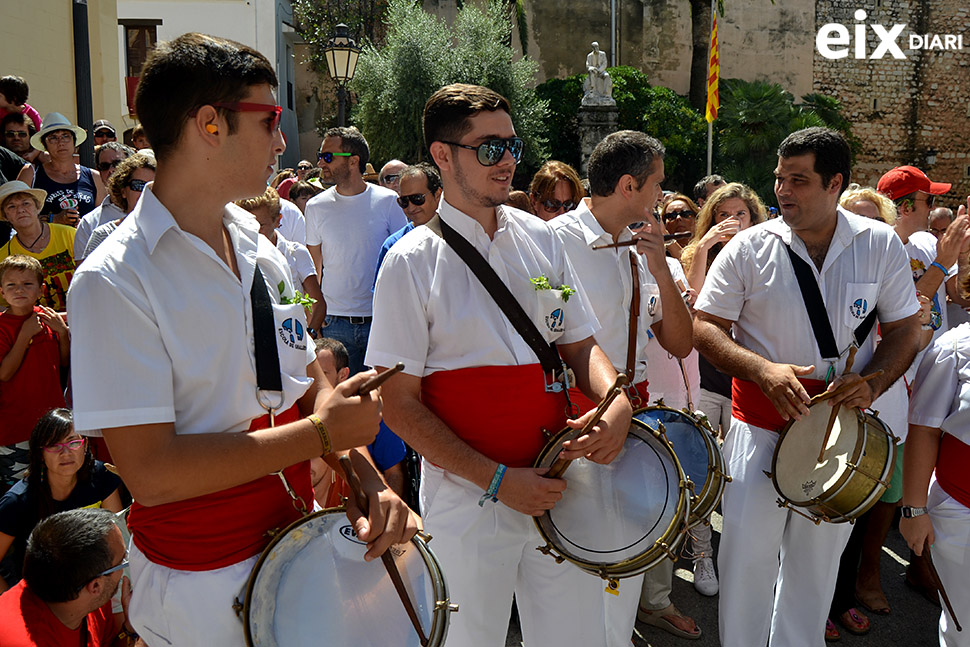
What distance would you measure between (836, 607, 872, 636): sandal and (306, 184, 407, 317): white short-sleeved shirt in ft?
12.9

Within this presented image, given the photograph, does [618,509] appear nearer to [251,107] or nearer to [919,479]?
[919,479]

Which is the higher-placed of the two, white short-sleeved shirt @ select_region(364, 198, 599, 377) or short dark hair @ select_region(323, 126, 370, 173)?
short dark hair @ select_region(323, 126, 370, 173)

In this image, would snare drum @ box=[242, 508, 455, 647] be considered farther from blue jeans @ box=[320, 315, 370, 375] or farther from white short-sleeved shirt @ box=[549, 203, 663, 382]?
blue jeans @ box=[320, 315, 370, 375]

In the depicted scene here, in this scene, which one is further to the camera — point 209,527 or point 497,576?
point 497,576

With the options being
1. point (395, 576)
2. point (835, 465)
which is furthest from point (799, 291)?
point (395, 576)

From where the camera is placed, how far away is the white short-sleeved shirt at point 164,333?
66.9 inches

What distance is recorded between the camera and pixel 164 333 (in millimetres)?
A: 1771

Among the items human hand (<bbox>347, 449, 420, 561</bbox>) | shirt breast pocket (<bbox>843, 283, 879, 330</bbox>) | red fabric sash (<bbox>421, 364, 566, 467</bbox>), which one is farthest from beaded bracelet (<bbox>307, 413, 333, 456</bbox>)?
shirt breast pocket (<bbox>843, 283, 879, 330</bbox>)

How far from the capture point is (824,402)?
3473 mm

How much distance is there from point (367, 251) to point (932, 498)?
14.3ft

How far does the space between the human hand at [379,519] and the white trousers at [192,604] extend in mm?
291

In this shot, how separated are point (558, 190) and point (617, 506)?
309cm

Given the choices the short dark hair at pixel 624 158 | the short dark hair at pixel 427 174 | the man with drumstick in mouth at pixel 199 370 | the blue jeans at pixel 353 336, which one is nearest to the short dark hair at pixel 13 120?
the blue jeans at pixel 353 336

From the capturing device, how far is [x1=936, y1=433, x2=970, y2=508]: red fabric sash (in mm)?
3262
